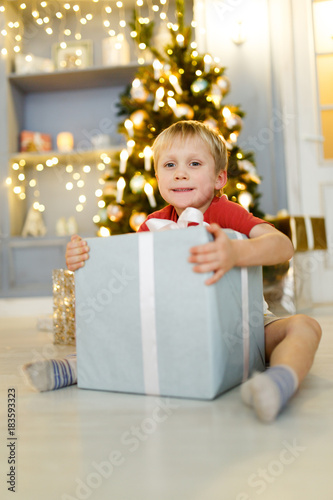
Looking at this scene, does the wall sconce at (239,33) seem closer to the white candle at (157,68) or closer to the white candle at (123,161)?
the white candle at (157,68)

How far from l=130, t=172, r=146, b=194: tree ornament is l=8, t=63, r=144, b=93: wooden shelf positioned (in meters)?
1.32

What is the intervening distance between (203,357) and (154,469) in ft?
0.82

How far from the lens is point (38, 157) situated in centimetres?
328

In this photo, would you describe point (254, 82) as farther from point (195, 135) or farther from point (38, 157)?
point (195, 135)

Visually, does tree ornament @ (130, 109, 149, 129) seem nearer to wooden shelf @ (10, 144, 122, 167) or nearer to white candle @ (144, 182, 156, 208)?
white candle @ (144, 182, 156, 208)

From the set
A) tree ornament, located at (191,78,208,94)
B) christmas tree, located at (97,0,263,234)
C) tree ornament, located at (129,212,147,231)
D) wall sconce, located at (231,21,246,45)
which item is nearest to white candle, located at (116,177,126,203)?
christmas tree, located at (97,0,263,234)

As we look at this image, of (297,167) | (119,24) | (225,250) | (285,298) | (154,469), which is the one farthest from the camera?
(119,24)

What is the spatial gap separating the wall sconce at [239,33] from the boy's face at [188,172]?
93.7 inches

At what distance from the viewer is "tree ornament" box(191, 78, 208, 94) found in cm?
227

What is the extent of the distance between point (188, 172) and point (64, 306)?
72 centimetres

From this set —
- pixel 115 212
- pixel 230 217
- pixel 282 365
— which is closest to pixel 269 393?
pixel 282 365

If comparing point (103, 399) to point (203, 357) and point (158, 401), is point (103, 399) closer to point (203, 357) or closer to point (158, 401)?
point (158, 401)

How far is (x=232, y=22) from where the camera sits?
10.1 feet

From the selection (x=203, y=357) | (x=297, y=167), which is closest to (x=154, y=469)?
(x=203, y=357)
